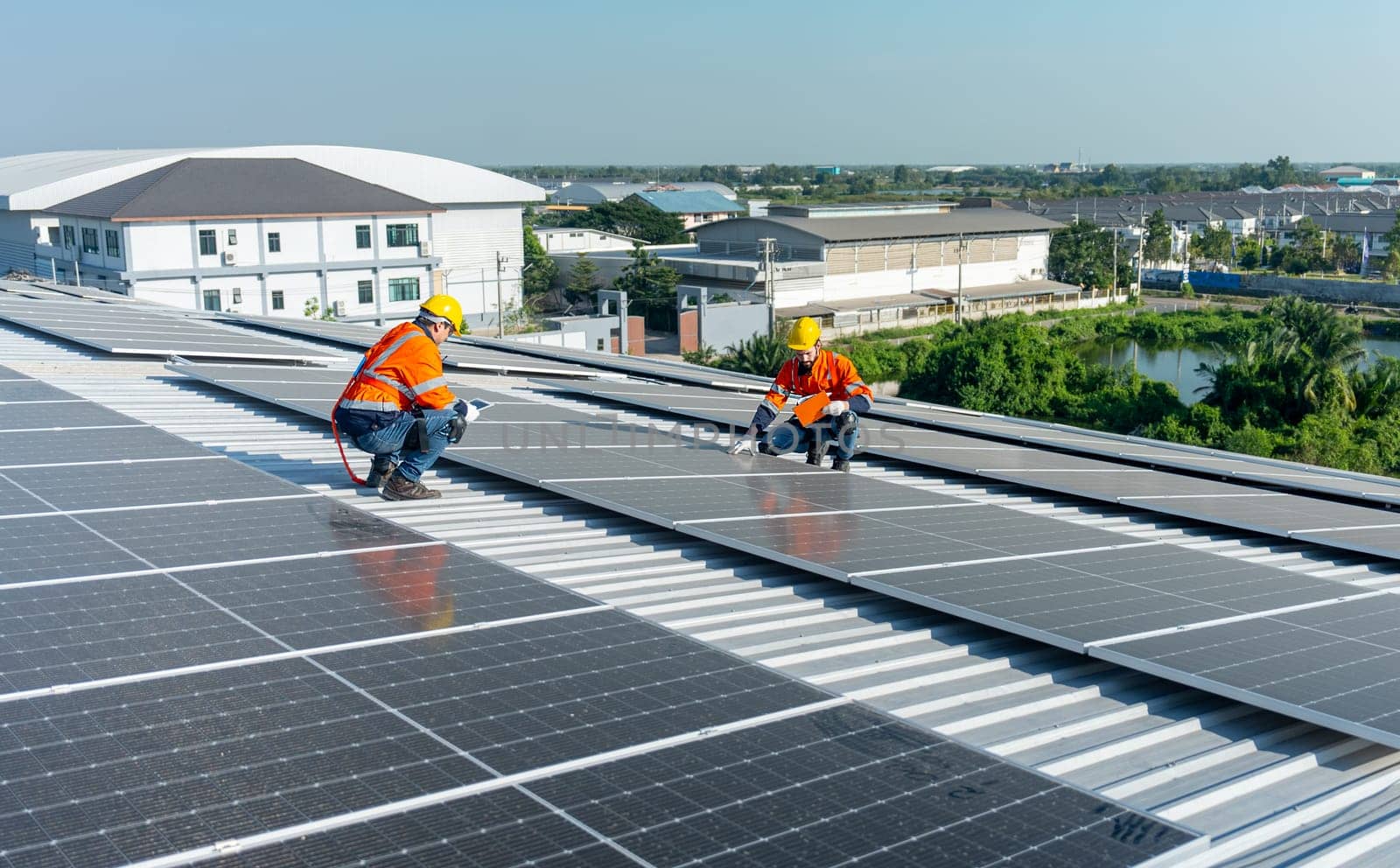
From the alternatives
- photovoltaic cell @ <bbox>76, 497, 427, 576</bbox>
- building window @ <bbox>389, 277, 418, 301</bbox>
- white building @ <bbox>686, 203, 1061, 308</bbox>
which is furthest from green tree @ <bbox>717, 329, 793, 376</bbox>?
photovoltaic cell @ <bbox>76, 497, 427, 576</bbox>

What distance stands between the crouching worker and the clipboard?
421 centimetres

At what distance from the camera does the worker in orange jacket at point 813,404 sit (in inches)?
511

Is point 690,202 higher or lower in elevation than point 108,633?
higher

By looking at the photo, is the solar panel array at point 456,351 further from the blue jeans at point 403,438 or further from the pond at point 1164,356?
the pond at point 1164,356

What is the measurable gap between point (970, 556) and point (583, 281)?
272 feet

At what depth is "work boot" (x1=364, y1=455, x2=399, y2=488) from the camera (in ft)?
35.2

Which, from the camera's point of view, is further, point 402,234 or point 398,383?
point 402,234

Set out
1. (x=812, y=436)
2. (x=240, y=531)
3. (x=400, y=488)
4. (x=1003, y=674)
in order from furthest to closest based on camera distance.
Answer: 1. (x=812, y=436)
2. (x=400, y=488)
3. (x=240, y=531)
4. (x=1003, y=674)

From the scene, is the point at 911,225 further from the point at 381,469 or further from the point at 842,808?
the point at 842,808

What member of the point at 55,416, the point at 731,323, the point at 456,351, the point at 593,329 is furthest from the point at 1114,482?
the point at 731,323

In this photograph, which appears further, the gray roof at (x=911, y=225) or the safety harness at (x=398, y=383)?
the gray roof at (x=911, y=225)

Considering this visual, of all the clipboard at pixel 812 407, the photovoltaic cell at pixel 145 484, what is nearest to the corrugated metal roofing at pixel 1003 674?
the photovoltaic cell at pixel 145 484

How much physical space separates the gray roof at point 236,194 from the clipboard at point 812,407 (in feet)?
181

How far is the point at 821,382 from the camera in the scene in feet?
42.9
